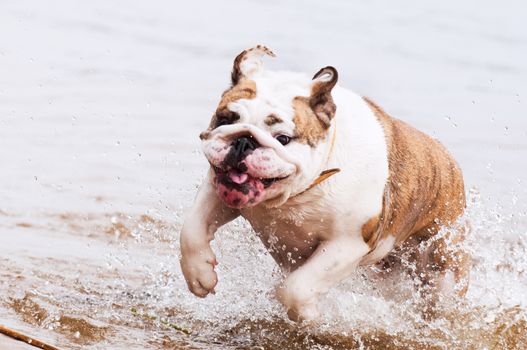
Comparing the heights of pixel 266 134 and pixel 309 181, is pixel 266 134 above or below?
above

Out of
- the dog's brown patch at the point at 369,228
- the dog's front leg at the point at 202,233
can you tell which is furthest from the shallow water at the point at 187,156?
the dog's brown patch at the point at 369,228

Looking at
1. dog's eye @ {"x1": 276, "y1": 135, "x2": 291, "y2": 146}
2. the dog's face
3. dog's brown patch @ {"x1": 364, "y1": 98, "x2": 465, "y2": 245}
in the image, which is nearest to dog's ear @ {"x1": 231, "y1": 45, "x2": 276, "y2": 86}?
the dog's face

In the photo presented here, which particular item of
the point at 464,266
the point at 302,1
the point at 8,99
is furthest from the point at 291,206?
the point at 302,1

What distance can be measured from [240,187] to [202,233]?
0.63 m

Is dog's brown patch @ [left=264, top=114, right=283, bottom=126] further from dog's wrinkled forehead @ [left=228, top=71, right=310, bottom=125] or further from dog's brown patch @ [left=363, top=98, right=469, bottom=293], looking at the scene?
dog's brown patch @ [left=363, top=98, right=469, bottom=293]

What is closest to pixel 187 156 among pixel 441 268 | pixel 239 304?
pixel 239 304

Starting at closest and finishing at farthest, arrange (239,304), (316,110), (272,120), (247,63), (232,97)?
(272,120), (232,97), (316,110), (247,63), (239,304)

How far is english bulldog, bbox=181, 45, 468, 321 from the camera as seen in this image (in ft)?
16.3

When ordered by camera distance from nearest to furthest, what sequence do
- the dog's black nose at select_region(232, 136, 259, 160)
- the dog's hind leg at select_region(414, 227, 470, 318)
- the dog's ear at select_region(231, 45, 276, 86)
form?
the dog's black nose at select_region(232, 136, 259, 160), the dog's ear at select_region(231, 45, 276, 86), the dog's hind leg at select_region(414, 227, 470, 318)

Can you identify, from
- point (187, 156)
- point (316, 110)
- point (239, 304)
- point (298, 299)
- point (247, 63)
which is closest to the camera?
point (316, 110)

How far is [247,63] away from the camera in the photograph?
530 centimetres

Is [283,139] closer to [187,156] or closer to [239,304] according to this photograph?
[239,304]

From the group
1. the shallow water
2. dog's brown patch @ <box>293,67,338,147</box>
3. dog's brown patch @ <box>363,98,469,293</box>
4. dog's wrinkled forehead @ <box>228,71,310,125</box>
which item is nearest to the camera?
dog's wrinkled forehead @ <box>228,71,310,125</box>

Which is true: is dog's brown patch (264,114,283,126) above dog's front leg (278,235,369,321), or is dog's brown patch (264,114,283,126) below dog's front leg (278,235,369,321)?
above
